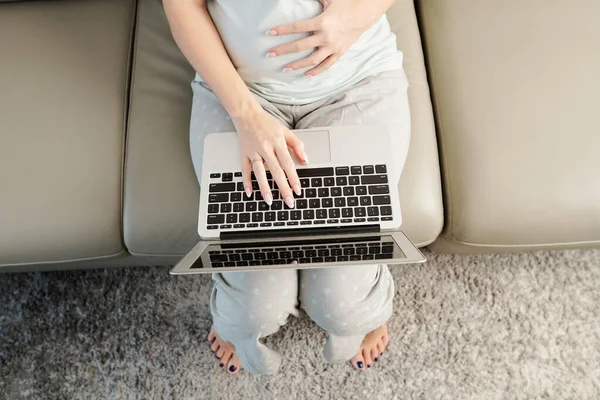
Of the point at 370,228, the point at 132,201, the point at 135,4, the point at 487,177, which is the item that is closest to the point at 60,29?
the point at 135,4

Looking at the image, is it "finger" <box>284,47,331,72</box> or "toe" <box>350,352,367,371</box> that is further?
"toe" <box>350,352,367,371</box>

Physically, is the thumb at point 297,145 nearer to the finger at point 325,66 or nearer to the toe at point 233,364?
the finger at point 325,66

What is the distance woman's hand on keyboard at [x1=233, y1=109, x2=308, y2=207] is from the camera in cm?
75

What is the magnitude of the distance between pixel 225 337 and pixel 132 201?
34 centimetres

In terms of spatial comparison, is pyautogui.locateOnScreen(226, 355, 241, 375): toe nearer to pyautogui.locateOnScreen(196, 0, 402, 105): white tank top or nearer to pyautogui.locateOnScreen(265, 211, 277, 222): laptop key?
pyautogui.locateOnScreen(265, 211, 277, 222): laptop key

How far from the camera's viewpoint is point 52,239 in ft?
2.87

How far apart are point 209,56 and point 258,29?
4.0 inches

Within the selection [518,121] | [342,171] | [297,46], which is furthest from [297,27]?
[518,121]

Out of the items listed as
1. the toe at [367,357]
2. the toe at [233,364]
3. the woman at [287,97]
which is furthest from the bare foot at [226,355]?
the toe at [367,357]

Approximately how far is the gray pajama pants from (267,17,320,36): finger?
15 cm

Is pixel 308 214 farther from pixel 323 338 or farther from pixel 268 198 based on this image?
pixel 323 338

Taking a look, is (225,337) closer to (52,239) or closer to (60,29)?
(52,239)

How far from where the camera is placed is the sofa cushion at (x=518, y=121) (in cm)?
84

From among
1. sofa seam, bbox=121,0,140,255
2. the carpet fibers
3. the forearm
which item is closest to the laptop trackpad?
the forearm
